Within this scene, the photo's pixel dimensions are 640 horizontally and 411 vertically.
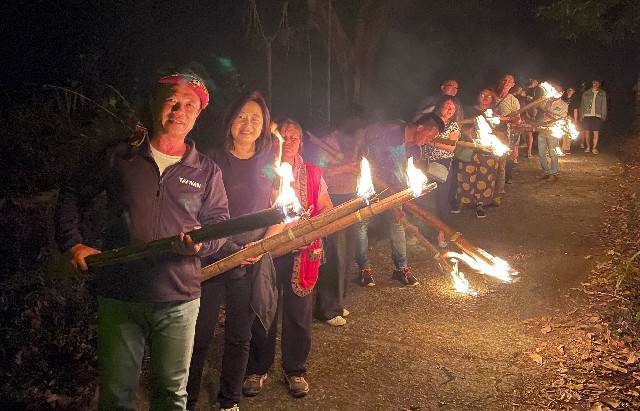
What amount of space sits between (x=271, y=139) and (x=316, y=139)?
6.67ft

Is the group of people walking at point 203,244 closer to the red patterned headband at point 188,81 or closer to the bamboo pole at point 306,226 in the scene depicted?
the red patterned headband at point 188,81

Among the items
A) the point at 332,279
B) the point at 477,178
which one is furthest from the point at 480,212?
the point at 332,279

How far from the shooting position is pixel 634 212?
8.99 m

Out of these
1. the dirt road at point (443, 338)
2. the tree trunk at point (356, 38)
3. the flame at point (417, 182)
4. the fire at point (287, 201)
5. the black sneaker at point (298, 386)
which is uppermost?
the tree trunk at point (356, 38)

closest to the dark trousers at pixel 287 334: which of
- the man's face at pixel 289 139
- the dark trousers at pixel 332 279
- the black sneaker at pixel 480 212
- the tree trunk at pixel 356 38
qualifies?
the man's face at pixel 289 139

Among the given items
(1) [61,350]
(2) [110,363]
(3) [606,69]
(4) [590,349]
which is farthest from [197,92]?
(3) [606,69]

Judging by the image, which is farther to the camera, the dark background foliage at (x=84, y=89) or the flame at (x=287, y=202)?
the dark background foliage at (x=84, y=89)

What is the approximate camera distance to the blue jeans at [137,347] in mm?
2643

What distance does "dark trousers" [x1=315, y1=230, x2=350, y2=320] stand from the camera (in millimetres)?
5160

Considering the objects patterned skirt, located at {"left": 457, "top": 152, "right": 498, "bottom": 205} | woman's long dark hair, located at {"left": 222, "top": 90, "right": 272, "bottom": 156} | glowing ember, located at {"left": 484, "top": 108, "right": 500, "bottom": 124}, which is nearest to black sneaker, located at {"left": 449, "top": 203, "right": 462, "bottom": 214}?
patterned skirt, located at {"left": 457, "top": 152, "right": 498, "bottom": 205}

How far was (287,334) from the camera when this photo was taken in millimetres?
4051

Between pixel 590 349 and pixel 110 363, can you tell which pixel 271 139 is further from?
pixel 590 349

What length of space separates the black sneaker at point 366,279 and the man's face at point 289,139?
2.70 meters

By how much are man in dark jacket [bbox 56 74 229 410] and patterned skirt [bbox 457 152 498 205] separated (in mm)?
6847
